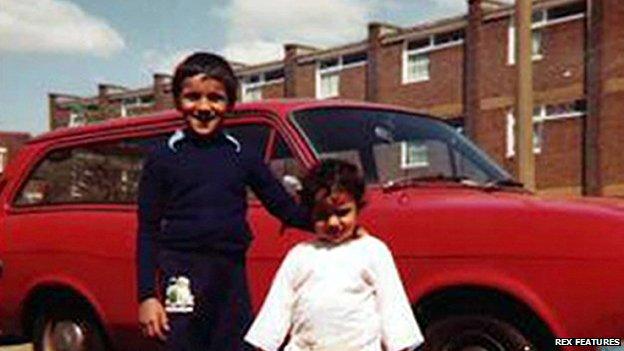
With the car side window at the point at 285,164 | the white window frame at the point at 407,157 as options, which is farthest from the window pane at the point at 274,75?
the car side window at the point at 285,164

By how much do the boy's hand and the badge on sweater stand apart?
1.3 inches

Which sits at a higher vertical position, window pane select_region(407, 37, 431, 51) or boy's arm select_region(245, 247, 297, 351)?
window pane select_region(407, 37, 431, 51)

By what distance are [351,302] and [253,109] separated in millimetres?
2725

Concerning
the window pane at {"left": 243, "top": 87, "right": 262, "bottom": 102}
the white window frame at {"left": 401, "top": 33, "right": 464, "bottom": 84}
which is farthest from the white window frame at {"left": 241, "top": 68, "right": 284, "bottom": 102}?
the white window frame at {"left": 401, "top": 33, "right": 464, "bottom": 84}

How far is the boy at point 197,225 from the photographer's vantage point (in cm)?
359

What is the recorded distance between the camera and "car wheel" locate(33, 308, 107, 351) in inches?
263

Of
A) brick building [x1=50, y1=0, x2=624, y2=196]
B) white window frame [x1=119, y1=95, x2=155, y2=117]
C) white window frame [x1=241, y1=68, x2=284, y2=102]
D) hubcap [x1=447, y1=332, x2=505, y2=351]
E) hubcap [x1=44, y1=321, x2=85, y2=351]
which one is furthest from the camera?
white window frame [x1=119, y1=95, x2=155, y2=117]

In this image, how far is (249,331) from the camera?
11.9 ft

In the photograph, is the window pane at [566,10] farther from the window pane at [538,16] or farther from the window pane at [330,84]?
the window pane at [330,84]

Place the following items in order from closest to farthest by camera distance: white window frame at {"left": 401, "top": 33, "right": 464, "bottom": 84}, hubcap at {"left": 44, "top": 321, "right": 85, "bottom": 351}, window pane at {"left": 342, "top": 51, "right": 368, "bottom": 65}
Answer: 1. hubcap at {"left": 44, "top": 321, "right": 85, "bottom": 351}
2. white window frame at {"left": 401, "top": 33, "right": 464, "bottom": 84}
3. window pane at {"left": 342, "top": 51, "right": 368, "bottom": 65}

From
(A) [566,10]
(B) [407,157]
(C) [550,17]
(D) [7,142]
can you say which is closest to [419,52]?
(C) [550,17]

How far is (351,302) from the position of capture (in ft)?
11.3

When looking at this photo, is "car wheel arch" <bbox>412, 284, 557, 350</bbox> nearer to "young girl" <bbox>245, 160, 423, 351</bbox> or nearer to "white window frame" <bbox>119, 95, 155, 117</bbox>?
"young girl" <bbox>245, 160, 423, 351</bbox>

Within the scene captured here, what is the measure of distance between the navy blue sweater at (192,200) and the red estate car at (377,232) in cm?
159
